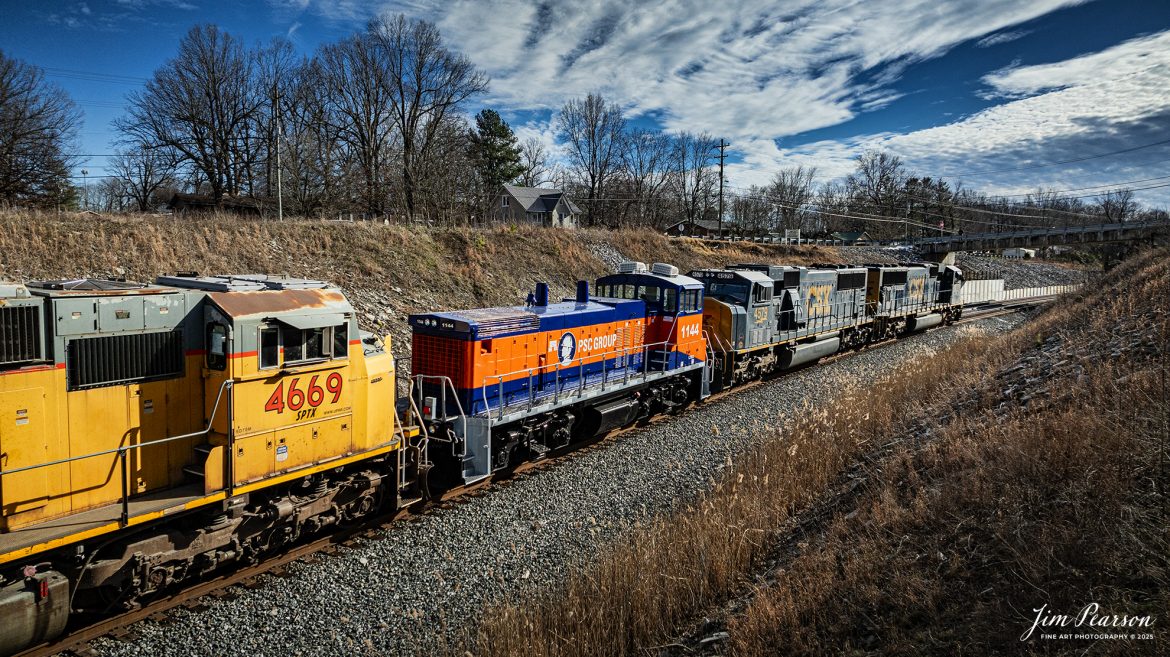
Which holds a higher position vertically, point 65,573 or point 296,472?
point 296,472

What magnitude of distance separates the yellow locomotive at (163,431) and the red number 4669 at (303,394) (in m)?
0.01

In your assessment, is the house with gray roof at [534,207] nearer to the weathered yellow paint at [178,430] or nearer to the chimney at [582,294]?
the chimney at [582,294]

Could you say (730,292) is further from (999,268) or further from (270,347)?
(999,268)

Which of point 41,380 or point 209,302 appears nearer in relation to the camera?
point 41,380

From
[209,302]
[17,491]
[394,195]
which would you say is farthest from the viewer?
[394,195]

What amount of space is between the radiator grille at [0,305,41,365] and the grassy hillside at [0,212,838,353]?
1070cm

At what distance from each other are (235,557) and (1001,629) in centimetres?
730

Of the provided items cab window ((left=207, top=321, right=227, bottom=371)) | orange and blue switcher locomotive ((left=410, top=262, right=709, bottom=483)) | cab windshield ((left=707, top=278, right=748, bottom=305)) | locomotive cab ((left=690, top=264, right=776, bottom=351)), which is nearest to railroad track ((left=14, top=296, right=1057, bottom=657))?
orange and blue switcher locomotive ((left=410, top=262, right=709, bottom=483))

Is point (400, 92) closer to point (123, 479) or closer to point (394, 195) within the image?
point (394, 195)

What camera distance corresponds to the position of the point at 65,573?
538 centimetres

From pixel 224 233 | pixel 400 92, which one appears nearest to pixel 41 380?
pixel 224 233

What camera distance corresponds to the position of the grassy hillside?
580 inches

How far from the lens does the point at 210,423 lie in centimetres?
607

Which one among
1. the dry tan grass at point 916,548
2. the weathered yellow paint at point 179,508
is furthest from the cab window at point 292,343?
the dry tan grass at point 916,548
